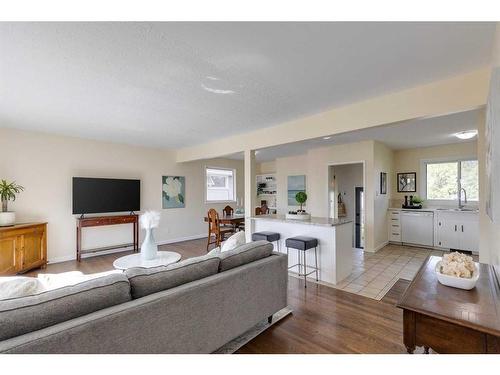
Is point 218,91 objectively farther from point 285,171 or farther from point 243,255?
point 285,171

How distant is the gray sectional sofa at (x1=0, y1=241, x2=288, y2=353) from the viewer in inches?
43.9

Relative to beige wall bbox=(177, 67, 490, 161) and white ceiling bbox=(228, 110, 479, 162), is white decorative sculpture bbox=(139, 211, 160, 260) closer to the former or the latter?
beige wall bbox=(177, 67, 490, 161)

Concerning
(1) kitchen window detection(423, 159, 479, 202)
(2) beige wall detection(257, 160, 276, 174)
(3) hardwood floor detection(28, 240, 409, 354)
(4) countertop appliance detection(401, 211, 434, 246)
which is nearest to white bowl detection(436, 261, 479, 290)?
(3) hardwood floor detection(28, 240, 409, 354)

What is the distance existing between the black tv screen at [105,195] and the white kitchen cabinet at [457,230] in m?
6.59

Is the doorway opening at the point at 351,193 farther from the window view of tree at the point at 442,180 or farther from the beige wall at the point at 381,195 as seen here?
the window view of tree at the point at 442,180

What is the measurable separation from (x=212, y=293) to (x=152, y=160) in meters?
4.90

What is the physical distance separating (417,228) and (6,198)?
25.6ft

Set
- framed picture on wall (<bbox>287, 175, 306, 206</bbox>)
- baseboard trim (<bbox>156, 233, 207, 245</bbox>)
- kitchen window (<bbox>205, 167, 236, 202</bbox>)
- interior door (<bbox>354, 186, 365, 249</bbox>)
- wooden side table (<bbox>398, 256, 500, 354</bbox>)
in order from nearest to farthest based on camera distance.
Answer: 1. wooden side table (<bbox>398, 256, 500, 354</bbox>)
2. baseboard trim (<bbox>156, 233, 207, 245</bbox>)
3. interior door (<bbox>354, 186, 365, 249</bbox>)
4. framed picture on wall (<bbox>287, 175, 306, 206</bbox>)
5. kitchen window (<bbox>205, 167, 236, 202</bbox>)

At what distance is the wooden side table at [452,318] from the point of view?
1.07 metres

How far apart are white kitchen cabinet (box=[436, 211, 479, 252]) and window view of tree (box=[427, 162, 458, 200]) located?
2.59 ft

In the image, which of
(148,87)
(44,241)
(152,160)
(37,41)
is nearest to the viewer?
(37,41)
